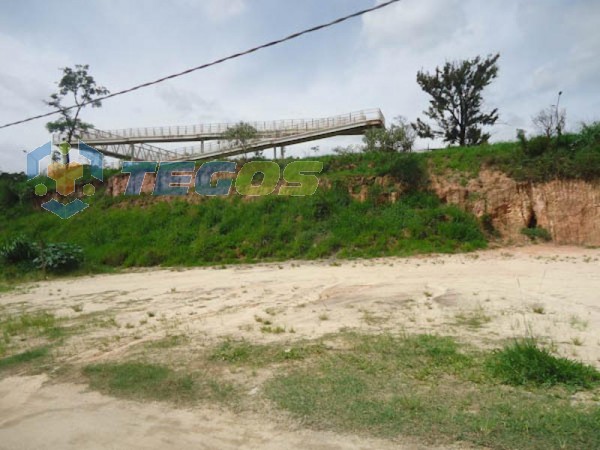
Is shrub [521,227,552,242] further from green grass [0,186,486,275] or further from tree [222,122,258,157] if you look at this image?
tree [222,122,258,157]

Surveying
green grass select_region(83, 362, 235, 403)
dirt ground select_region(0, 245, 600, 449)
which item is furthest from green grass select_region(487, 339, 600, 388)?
green grass select_region(83, 362, 235, 403)

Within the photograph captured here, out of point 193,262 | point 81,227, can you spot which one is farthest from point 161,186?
point 193,262

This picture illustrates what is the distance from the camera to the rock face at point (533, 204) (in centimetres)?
1678

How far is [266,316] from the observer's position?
7000 millimetres

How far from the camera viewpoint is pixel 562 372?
376 centimetres

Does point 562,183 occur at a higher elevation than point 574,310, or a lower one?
higher

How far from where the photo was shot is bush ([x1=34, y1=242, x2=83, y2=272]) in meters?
15.9

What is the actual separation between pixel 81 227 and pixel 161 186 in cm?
501

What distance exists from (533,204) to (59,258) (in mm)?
19277

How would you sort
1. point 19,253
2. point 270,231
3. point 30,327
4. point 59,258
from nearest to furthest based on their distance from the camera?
point 30,327
point 59,258
point 19,253
point 270,231

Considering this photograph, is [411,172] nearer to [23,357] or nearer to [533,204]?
[533,204]

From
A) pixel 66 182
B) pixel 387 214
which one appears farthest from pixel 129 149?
pixel 387 214

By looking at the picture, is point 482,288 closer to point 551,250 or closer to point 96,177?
point 551,250

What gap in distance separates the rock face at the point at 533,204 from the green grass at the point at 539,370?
48.4 feet
